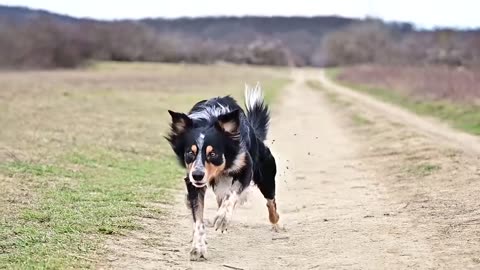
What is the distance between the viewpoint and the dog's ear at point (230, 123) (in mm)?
7738

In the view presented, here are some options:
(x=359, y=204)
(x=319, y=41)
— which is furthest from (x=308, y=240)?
(x=319, y=41)

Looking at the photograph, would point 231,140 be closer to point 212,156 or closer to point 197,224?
point 212,156

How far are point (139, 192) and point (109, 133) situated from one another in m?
7.91

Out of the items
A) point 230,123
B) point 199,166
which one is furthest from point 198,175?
point 230,123

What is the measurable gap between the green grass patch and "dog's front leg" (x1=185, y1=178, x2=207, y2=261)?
1.02 meters

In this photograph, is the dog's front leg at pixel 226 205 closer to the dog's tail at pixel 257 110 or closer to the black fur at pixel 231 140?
the black fur at pixel 231 140

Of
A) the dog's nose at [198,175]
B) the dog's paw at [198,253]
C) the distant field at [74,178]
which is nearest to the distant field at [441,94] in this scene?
the distant field at [74,178]

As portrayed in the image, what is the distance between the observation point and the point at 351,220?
31.0ft

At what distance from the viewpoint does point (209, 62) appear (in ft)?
336

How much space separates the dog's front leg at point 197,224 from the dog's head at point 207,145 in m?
0.20

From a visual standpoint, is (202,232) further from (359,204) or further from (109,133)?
(109,133)

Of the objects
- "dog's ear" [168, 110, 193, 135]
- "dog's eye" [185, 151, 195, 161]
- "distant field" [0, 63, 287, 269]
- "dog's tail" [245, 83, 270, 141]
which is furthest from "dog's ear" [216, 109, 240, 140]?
"dog's tail" [245, 83, 270, 141]

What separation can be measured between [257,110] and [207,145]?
2678 mm

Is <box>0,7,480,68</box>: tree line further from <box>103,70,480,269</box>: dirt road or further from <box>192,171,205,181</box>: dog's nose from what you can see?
<box>192,171,205,181</box>: dog's nose
